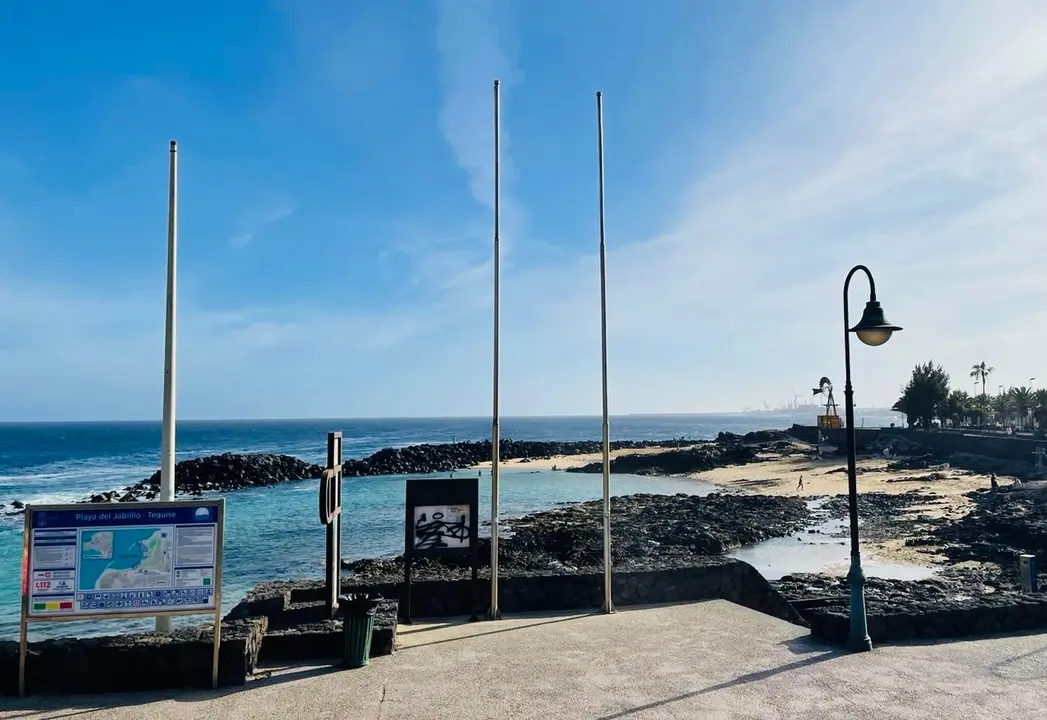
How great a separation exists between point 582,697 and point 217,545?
451 cm

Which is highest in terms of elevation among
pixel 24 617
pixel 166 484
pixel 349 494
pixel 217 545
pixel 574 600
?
pixel 166 484

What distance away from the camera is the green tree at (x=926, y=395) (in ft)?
261

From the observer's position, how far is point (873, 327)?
895 cm

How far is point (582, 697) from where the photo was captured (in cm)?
738

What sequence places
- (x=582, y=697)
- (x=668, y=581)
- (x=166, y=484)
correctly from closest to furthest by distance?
(x=582, y=697), (x=166, y=484), (x=668, y=581)

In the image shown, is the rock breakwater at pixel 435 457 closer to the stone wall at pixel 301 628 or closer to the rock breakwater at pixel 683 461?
the rock breakwater at pixel 683 461

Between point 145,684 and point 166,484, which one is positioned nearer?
point 145,684

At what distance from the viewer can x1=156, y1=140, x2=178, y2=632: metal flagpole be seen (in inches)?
356

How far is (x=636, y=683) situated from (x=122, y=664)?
19.0ft

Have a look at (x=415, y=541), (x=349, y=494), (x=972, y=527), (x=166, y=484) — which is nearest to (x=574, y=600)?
(x=415, y=541)

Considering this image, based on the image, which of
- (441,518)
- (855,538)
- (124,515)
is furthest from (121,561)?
(855,538)

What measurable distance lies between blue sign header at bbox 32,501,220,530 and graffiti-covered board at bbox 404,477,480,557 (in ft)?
12.4

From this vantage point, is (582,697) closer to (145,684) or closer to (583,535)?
(145,684)

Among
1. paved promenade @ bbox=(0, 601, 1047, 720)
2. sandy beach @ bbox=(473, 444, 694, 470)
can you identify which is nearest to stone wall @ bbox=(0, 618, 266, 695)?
paved promenade @ bbox=(0, 601, 1047, 720)
